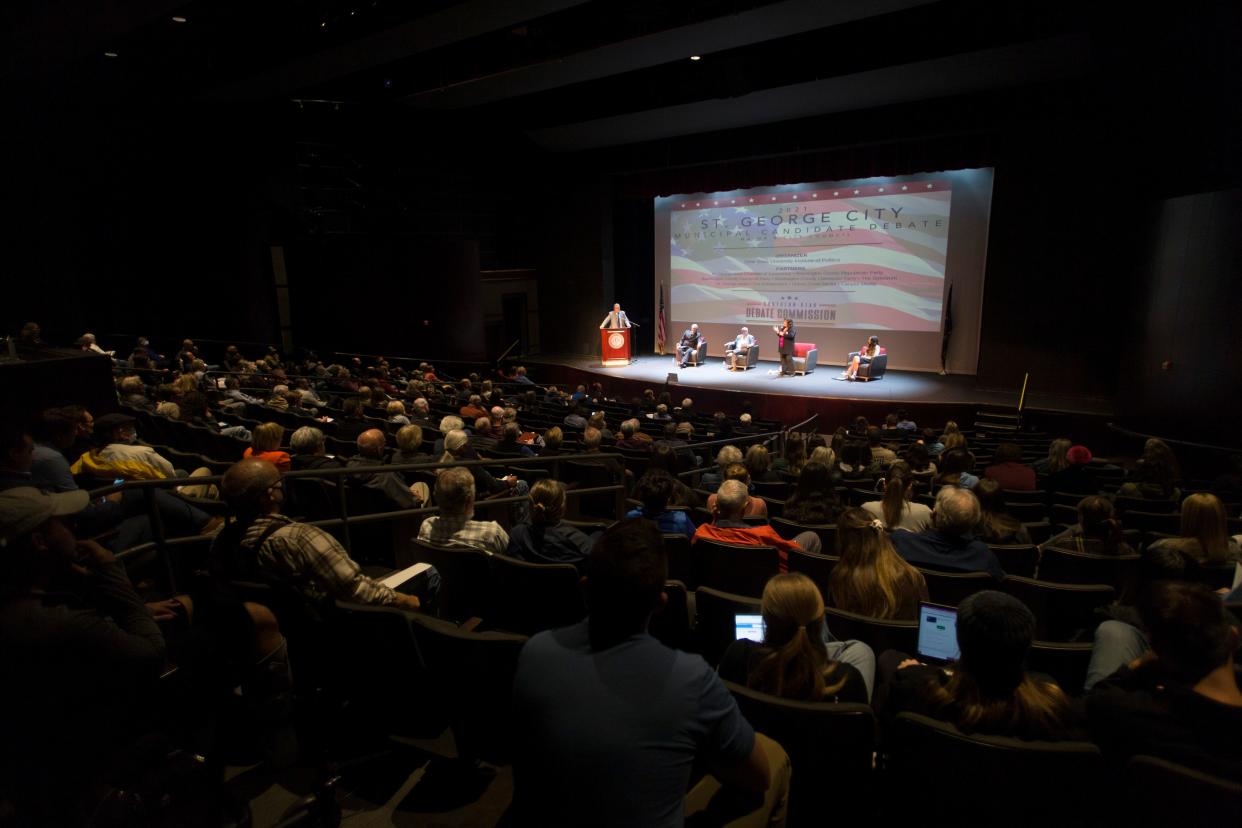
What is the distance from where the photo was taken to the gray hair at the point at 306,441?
421 centimetres

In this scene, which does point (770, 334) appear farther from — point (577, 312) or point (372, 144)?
point (372, 144)

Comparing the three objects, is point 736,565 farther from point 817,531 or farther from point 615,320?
point 615,320

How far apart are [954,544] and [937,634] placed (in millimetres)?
920

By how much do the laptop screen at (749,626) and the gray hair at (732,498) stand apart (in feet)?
3.52

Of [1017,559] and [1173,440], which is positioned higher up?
Answer: [1017,559]

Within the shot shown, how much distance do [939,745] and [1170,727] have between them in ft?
Answer: 1.77

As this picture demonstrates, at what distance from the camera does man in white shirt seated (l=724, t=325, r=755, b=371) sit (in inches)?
596

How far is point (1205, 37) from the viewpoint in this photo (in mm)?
8664

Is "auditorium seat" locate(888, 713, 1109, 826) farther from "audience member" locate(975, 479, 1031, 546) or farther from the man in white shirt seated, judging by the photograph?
the man in white shirt seated

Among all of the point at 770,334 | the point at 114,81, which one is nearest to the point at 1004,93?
the point at 770,334

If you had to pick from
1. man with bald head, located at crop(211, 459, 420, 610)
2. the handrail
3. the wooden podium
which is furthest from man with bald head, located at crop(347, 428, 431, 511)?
the wooden podium

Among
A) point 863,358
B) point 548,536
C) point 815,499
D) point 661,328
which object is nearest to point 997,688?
point 548,536

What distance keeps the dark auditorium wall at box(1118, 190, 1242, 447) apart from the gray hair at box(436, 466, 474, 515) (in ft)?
30.0

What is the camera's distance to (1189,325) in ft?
29.0
